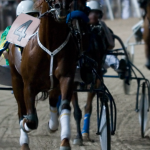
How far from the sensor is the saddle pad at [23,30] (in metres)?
4.25

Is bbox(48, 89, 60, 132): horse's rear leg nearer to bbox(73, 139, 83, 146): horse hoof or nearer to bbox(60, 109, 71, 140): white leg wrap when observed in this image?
bbox(60, 109, 71, 140): white leg wrap

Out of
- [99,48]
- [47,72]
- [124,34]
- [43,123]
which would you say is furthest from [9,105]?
[124,34]

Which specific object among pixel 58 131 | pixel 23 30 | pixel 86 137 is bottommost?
pixel 58 131

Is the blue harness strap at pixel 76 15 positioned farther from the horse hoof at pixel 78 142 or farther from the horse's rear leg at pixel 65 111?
the horse hoof at pixel 78 142

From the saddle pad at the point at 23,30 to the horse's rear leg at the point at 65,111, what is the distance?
678mm

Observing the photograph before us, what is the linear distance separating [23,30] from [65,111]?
3.67 ft

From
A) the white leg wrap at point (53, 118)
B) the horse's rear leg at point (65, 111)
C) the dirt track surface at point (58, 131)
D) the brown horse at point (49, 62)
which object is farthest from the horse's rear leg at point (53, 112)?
the dirt track surface at point (58, 131)

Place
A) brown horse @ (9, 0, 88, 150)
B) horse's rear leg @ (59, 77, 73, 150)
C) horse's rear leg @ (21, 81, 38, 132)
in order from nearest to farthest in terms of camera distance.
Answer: horse's rear leg @ (59, 77, 73, 150) < brown horse @ (9, 0, 88, 150) < horse's rear leg @ (21, 81, 38, 132)

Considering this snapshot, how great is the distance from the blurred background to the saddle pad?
48.5 feet

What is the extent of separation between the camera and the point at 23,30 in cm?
437

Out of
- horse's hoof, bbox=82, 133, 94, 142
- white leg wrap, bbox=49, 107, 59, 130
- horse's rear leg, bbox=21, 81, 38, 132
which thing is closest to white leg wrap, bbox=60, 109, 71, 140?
horse's rear leg, bbox=21, 81, 38, 132

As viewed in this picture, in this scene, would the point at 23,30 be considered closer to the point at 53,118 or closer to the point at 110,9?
the point at 53,118

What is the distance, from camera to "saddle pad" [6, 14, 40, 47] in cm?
425

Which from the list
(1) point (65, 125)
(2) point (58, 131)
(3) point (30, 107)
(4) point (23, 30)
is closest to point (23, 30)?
(4) point (23, 30)
